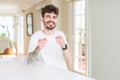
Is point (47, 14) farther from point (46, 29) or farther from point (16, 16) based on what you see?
point (16, 16)

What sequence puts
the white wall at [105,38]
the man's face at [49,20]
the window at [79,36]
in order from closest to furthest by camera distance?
the man's face at [49,20] < the white wall at [105,38] < the window at [79,36]

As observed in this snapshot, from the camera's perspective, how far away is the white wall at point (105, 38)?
3.58 m

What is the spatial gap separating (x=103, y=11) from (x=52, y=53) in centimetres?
257

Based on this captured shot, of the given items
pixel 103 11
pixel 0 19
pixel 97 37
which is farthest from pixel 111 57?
pixel 0 19

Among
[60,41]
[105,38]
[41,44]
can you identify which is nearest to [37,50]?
[41,44]

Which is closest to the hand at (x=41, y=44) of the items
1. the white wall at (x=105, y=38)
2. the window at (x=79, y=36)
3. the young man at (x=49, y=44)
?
the young man at (x=49, y=44)

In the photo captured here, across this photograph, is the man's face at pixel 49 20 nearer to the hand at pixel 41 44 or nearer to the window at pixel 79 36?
the hand at pixel 41 44

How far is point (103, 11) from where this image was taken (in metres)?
3.92

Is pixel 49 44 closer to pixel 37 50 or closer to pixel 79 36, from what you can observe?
pixel 37 50

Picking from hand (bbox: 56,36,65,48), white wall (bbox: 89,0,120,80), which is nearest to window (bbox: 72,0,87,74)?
white wall (bbox: 89,0,120,80)

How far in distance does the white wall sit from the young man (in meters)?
2.15

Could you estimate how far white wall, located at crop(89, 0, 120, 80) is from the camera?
3578mm

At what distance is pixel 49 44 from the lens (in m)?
1.58

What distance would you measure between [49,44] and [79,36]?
363 cm
